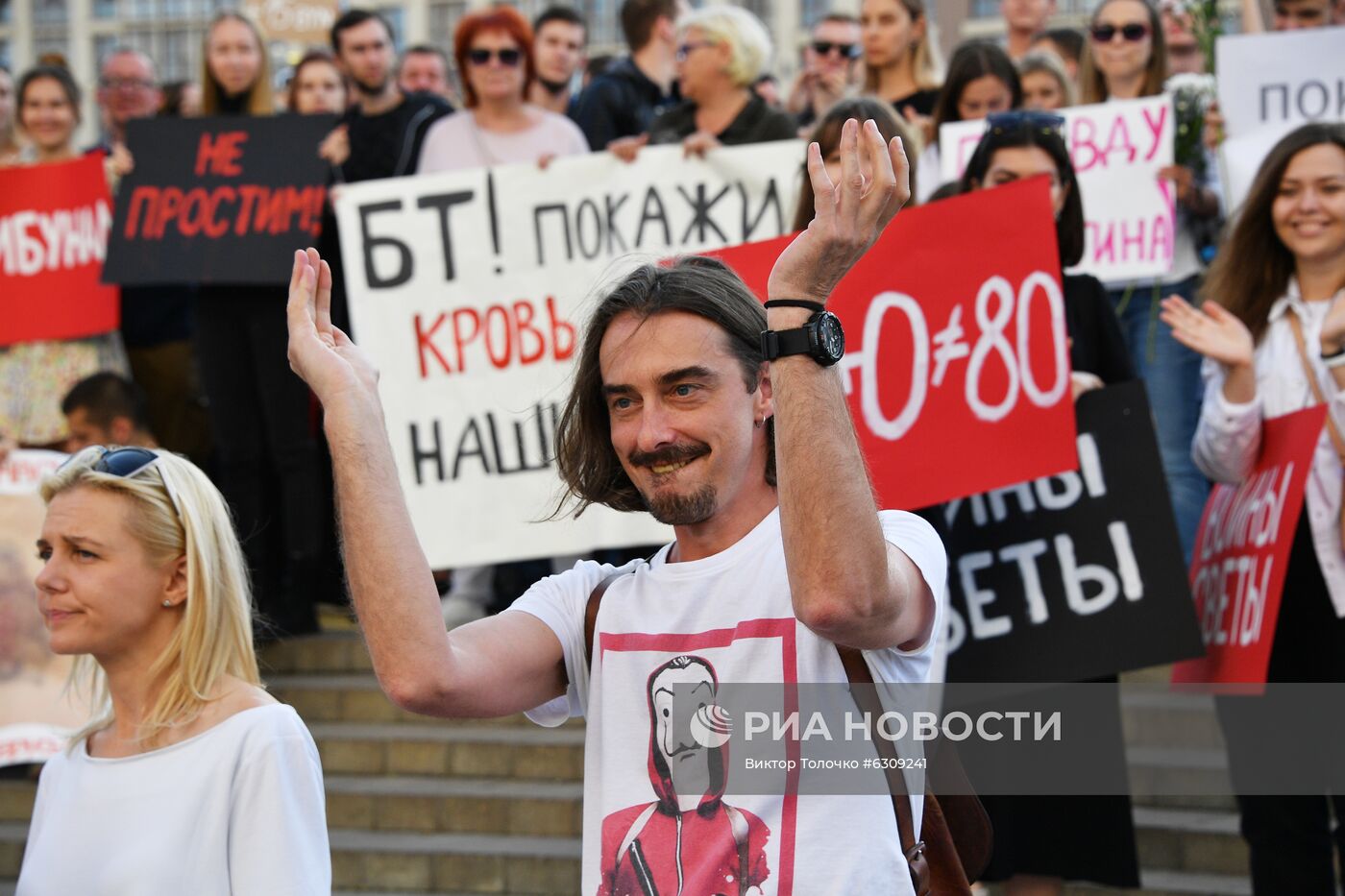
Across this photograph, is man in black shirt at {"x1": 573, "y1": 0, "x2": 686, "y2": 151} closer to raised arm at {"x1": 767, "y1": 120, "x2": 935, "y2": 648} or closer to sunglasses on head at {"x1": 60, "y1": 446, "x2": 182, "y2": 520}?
sunglasses on head at {"x1": 60, "y1": 446, "x2": 182, "y2": 520}

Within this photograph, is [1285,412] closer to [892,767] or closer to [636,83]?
[892,767]

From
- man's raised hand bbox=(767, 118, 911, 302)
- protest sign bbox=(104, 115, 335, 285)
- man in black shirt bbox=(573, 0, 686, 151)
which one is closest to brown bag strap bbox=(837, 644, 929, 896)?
man's raised hand bbox=(767, 118, 911, 302)

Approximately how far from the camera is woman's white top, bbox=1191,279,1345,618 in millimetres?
4832

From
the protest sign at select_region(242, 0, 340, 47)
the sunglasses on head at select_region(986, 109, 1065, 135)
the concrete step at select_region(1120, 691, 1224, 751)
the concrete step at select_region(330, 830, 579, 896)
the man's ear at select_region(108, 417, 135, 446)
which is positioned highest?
the protest sign at select_region(242, 0, 340, 47)

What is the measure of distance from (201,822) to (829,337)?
135 cm

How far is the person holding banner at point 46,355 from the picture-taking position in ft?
26.4

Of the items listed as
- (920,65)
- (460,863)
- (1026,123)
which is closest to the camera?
(1026,123)

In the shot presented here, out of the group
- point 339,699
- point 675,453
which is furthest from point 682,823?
point 339,699

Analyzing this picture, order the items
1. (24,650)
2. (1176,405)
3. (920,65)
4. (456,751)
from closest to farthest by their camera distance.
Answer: (24,650) < (1176,405) < (456,751) < (920,65)

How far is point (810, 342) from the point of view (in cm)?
240

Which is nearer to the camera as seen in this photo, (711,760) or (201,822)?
(711,760)

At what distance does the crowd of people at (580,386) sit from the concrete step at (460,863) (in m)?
1.05

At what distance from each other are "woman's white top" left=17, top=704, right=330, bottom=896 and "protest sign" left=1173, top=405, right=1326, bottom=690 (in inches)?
109

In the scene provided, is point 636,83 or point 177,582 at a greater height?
point 636,83
